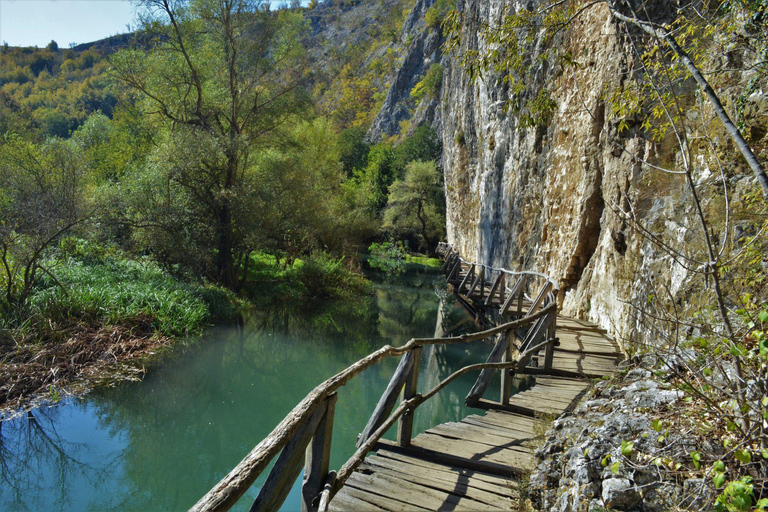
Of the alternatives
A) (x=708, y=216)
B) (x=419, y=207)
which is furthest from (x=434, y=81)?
(x=708, y=216)

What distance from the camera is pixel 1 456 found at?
6621mm

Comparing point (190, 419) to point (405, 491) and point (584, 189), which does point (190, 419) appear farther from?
point (584, 189)

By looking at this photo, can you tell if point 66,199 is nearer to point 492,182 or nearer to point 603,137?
point 603,137

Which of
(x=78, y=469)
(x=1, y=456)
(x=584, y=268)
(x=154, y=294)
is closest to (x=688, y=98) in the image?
(x=584, y=268)

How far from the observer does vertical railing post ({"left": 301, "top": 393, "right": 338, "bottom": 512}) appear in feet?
8.68

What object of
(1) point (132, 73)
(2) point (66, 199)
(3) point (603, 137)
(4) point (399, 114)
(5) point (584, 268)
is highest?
(4) point (399, 114)

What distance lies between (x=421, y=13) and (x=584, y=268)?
74.8m

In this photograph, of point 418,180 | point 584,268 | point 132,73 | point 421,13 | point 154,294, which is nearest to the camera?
point 584,268

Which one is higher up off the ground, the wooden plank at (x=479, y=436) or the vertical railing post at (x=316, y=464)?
the vertical railing post at (x=316, y=464)

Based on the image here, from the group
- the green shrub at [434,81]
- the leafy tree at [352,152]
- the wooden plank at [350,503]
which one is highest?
the green shrub at [434,81]

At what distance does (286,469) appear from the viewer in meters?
2.34

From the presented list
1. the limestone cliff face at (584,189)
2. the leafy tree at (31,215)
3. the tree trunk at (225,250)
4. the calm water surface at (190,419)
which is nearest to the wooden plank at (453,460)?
the limestone cliff face at (584,189)

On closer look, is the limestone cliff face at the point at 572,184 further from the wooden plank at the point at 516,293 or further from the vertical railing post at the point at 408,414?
the vertical railing post at the point at 408,414

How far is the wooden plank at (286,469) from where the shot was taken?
225 centimetres
